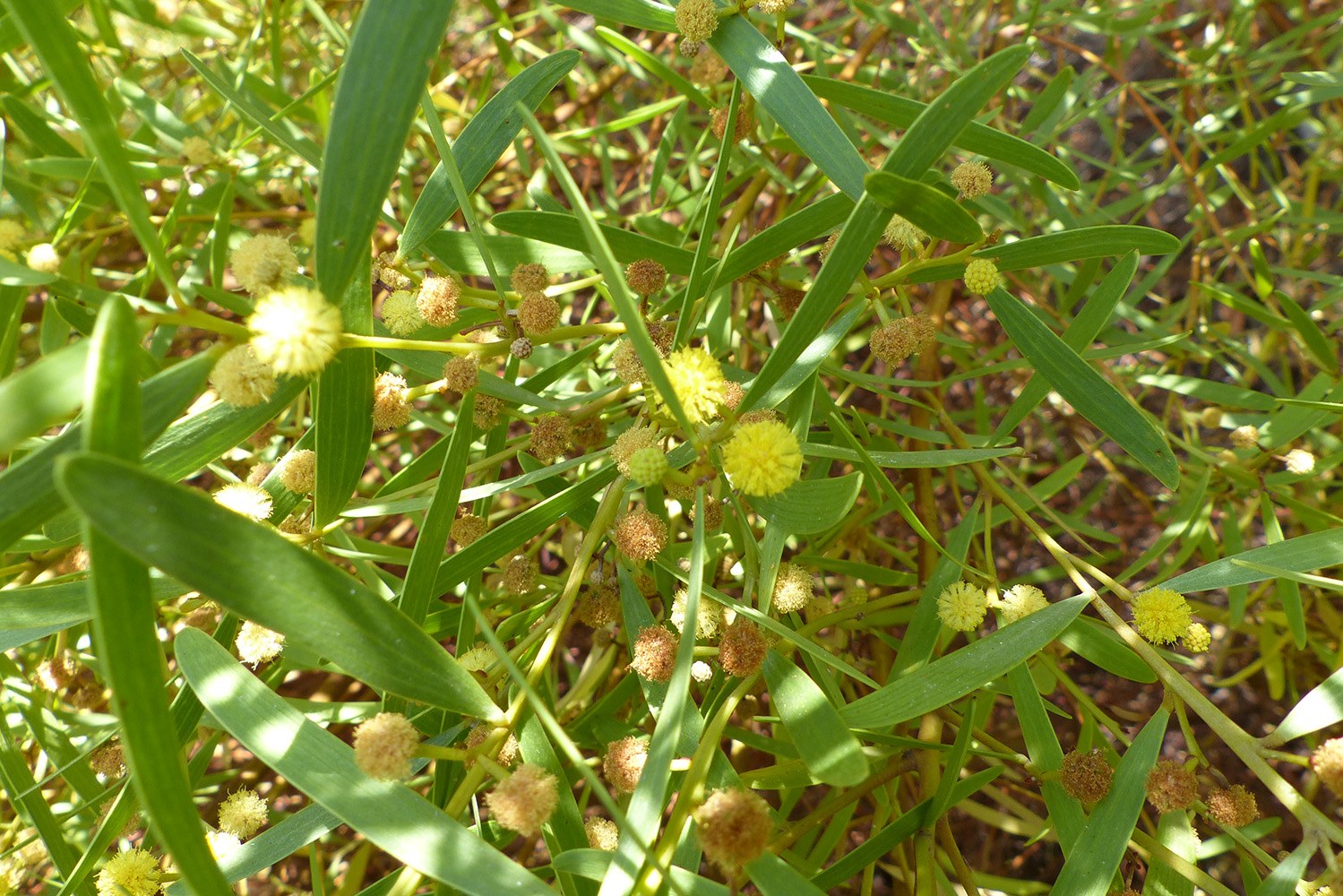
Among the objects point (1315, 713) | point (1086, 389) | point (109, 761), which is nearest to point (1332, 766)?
point (1315, 713)

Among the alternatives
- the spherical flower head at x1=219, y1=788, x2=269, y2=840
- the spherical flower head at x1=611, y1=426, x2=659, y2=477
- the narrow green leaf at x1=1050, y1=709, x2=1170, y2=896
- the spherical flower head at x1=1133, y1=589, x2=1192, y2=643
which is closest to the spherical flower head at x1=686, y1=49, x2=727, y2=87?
the spherical flower head at x1=611, y1=426, x2=659, y2=477

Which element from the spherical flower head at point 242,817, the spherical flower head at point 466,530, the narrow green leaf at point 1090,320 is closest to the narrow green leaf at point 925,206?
the narrow green leaf at point 1090,320

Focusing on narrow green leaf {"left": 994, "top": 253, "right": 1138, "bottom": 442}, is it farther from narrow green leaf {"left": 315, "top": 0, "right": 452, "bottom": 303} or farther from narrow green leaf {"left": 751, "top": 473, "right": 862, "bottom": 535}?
narrow green leaf {"left": 315, "top": 0, "right": 452, "bottom": 303}

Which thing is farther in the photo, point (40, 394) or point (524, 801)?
point (524, 801)

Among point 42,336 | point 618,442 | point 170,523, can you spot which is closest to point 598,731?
point 618,442

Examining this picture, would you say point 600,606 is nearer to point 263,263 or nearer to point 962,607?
point 962,607

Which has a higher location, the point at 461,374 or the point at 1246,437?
the point at 461,374

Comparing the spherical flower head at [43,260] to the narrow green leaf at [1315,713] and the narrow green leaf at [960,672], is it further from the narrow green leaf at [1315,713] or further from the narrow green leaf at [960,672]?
the narrow green leaf at [1315,713]

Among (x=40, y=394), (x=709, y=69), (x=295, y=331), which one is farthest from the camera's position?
(x=709, y=69)
